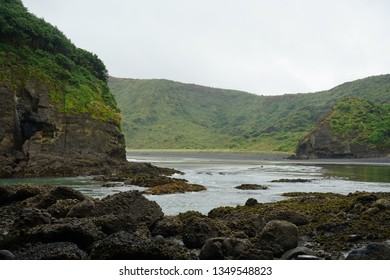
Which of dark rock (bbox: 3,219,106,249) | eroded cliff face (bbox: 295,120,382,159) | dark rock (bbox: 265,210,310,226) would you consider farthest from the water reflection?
eroded cliff face (bbox: 295,120,382,159)

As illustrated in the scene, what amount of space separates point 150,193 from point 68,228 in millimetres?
20768

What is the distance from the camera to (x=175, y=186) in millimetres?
36312

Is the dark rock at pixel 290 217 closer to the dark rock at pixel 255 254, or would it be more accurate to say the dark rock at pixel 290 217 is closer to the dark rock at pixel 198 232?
the dark rock at pixel 198 232

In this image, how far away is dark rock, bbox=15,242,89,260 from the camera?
11.0m

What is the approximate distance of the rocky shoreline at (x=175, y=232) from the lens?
38.1ft

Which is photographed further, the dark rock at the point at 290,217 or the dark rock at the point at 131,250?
the dark rock at the point at 290,217

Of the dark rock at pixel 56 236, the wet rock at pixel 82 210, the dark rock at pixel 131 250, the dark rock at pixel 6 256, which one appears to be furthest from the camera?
the wet rock at pixel 82 210

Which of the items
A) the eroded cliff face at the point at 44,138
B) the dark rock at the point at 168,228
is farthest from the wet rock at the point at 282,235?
the eroded cliff face at the point at 44,138

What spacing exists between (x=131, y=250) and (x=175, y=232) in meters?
6.13

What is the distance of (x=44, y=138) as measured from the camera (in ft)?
178

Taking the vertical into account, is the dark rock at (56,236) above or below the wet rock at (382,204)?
below

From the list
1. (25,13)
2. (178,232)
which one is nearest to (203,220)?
(178,232)

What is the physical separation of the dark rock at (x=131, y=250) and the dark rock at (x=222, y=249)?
992mm

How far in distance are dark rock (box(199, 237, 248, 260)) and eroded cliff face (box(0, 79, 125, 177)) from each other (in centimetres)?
3961
